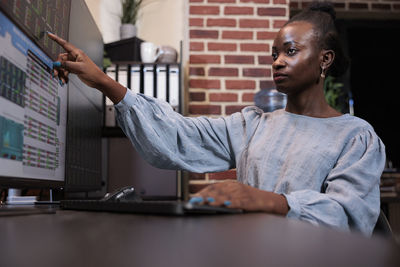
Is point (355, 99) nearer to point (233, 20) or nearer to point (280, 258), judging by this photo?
point (233, 20)

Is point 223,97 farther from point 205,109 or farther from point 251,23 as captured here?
point 251,23

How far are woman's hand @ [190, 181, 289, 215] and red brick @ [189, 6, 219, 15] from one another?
1.64 metres

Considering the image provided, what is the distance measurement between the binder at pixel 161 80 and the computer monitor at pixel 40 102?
690mm

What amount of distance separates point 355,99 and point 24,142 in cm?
308

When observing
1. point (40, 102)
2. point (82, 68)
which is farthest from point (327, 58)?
point (40, 102)

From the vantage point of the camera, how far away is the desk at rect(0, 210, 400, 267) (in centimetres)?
21

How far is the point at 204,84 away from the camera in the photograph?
7.00ft

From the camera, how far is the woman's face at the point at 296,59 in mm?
1154

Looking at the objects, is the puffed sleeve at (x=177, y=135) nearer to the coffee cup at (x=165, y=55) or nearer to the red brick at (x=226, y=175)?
the red brick at (x=226, y=175)

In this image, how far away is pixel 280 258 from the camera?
216mm

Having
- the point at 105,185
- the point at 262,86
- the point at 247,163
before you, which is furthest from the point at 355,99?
the point at 247,163

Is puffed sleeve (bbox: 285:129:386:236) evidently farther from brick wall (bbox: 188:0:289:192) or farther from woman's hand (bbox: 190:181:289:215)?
brick wall (bbox: 188:0:289:192)

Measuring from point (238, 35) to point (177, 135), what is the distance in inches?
43.3

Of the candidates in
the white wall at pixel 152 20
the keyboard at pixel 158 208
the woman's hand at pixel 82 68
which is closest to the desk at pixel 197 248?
the keyboard at pixel 158 208
